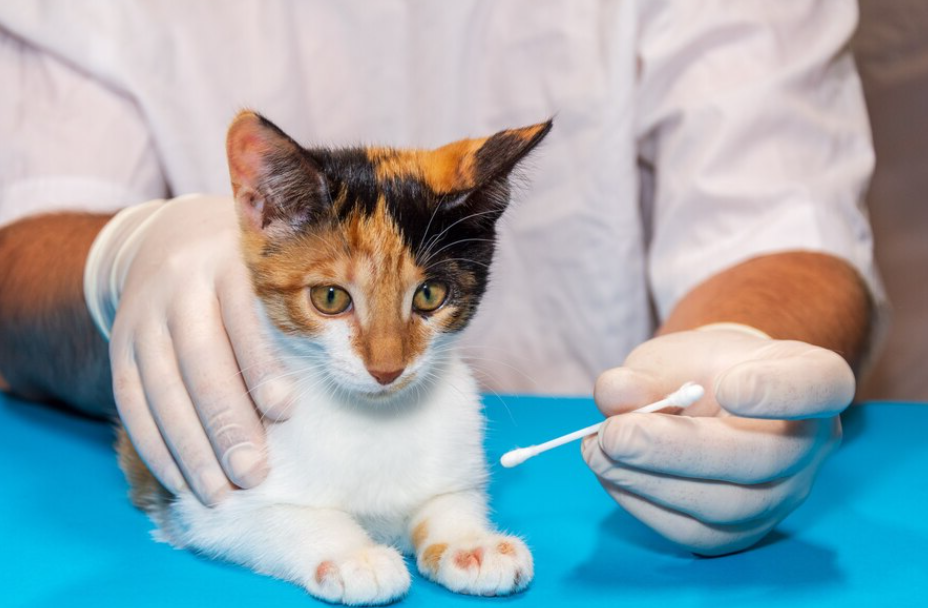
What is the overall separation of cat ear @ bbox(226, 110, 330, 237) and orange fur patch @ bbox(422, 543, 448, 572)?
0.37 meters

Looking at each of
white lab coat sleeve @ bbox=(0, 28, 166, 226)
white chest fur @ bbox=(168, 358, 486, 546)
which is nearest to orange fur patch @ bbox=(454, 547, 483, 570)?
white chest fur @ bbox=(168, 358, 486, 546)

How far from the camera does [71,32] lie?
1619 mm

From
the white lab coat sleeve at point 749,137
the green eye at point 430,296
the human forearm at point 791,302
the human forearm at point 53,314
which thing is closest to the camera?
the green eye at point 430,296

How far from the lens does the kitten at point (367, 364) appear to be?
932mm

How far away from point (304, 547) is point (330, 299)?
26cm

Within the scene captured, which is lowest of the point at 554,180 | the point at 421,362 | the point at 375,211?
the point at 554,180

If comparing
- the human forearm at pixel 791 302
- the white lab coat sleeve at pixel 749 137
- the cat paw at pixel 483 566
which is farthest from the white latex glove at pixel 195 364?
the white lab coat sleeve at pixel 749 137

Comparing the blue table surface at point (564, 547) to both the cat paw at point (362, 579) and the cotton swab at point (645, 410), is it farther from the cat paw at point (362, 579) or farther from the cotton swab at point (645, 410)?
the cotton swab at point (645, 410)

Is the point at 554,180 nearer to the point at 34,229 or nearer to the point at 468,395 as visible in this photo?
the point at 468,395

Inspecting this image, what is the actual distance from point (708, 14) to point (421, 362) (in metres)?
1.01

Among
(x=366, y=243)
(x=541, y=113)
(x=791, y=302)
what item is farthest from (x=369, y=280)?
(x=541, y=113)

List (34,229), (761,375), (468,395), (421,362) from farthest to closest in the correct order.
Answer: (34,229) → (468,395) → (421,362) → (761,375)

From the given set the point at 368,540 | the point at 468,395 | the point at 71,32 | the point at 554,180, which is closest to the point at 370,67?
the point at 554,180

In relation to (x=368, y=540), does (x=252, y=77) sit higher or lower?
higher
